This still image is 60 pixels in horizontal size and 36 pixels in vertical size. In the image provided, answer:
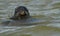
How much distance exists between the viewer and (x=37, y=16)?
996cm

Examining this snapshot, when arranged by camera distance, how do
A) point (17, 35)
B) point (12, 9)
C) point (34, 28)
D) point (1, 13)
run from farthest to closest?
1. point (12, 9)
2. point (1, 13)
3. point (34, 28)
4. point (17, 35)

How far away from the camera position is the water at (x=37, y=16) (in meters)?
8.01

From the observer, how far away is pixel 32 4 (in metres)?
11.9

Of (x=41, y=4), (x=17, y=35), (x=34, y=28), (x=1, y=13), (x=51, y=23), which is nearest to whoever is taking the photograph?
(x=17, y=35)

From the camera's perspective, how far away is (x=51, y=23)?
892 cm

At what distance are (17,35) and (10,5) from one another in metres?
4.12

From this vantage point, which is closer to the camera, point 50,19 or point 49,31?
point 49,31

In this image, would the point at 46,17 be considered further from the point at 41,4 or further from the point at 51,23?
the point at 41,4

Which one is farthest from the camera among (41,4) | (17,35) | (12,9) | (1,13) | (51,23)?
(41,4)

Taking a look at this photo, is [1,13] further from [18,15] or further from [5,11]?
[18,15]

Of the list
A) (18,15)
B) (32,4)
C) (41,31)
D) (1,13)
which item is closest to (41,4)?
(32,4)

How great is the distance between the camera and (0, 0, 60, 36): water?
8.01 m

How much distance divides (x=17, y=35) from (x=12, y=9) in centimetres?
347

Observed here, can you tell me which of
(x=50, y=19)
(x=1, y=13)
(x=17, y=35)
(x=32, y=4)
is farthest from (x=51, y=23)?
(x=32, y=4)
